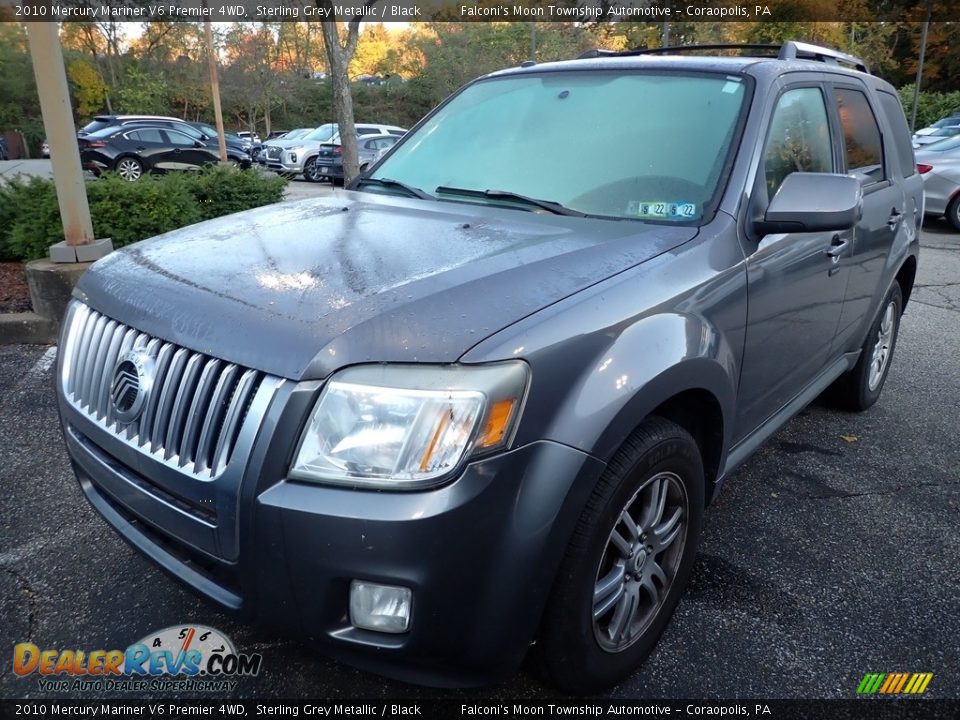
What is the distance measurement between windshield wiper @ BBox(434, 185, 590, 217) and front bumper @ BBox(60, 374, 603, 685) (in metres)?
1.13

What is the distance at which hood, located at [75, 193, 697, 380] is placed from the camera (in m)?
1.69

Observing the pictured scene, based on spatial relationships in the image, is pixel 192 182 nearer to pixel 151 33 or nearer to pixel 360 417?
pixel 360 417

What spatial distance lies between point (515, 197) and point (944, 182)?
11.2 meters

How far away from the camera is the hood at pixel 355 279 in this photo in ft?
5.55

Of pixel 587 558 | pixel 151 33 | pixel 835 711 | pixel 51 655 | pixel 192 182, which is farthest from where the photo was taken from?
pixel 151 33

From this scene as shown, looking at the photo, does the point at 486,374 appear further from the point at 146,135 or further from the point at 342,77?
the point at 146,135

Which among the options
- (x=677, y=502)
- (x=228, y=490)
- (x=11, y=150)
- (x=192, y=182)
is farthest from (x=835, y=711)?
(x=11, y=150)

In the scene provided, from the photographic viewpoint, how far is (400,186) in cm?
312

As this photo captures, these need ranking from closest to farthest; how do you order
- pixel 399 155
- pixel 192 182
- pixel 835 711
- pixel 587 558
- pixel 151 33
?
1. pixel 587 558
2. pixel 835 711
3. pixel 399 155
4. pixel 192 182
5. pixel 151 33

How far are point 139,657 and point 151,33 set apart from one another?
47.0m

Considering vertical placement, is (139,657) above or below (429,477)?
below

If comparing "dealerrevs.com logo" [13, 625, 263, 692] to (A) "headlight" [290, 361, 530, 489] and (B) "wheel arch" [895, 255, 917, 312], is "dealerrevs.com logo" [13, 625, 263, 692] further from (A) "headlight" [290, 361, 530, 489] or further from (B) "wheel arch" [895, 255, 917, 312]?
(B) "wheel arch" [895, 255, 917, 312]

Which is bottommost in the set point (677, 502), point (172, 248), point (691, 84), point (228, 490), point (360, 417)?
point (677, 502)

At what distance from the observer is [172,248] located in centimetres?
237
